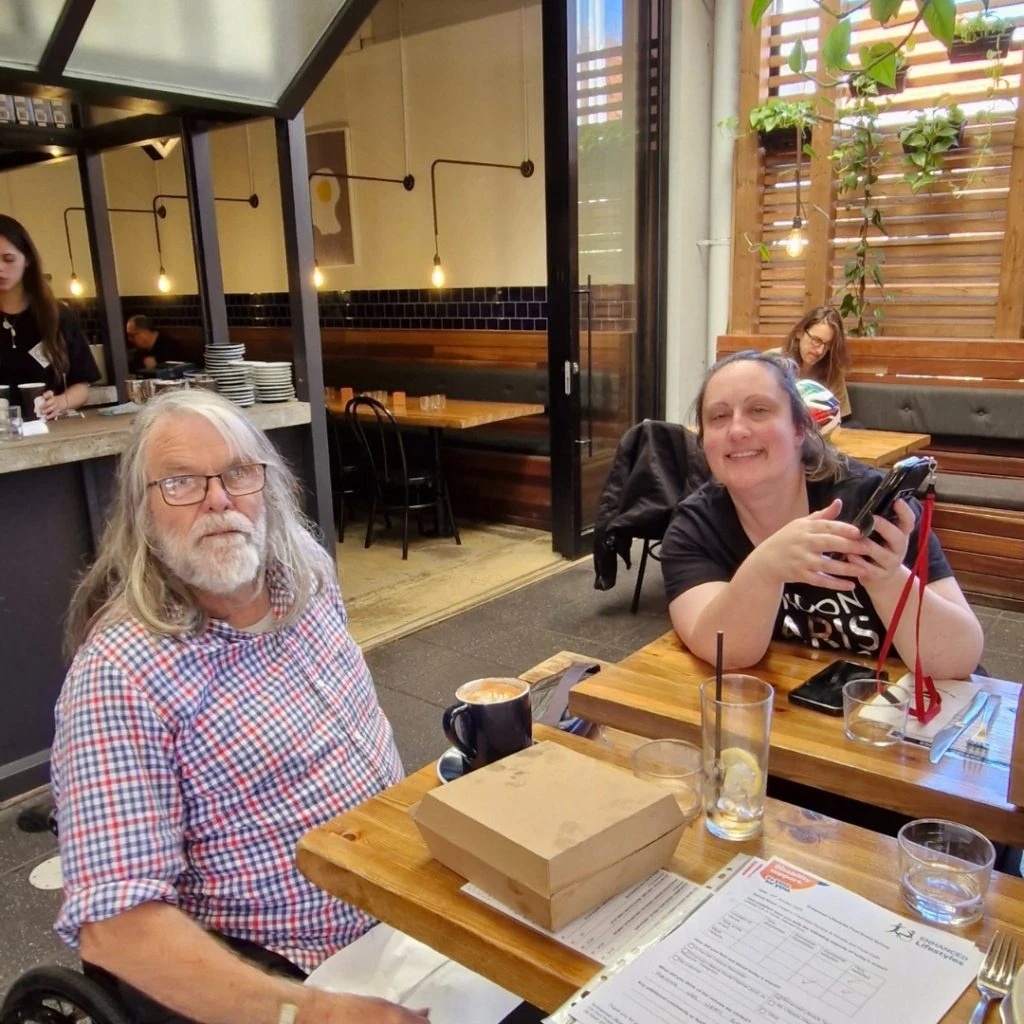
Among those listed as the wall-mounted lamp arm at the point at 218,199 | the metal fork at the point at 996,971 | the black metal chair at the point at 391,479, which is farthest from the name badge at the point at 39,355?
the wall-mounted lamp arm at the point at 218,199

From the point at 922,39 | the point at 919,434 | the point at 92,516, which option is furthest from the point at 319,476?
the point at 922,39

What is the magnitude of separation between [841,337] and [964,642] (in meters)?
3.66

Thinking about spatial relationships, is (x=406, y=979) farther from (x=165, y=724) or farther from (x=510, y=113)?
(x=510, y=113)

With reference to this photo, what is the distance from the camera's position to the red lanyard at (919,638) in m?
1.42

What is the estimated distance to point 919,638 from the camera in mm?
1517

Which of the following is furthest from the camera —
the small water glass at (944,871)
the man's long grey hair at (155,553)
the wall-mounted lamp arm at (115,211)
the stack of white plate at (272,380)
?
the wall-mounted lamp arm at (115,211)

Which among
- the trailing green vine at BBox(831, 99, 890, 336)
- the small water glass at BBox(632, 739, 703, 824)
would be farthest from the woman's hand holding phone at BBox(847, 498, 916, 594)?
the trailing green vine at BBox(831, 99, 890, 336)

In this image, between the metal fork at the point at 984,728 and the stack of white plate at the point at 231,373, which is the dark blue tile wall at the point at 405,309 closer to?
the stack of white plate at the point at 231,373

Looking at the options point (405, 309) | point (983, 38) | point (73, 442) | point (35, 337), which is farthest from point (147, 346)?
point (983, 38)

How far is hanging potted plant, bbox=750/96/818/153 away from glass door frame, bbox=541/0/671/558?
22.3 inches

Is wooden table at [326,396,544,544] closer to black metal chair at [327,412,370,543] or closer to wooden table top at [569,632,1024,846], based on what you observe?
black metal chair at [327,412,370,543]

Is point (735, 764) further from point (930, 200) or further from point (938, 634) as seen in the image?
point (930, 200)

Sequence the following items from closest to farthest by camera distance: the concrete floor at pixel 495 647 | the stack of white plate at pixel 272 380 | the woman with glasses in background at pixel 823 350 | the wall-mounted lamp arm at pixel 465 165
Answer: the concrete floor at pixel 495 647 < the stack of white plate at pixel 272 380 < the woman with glasses in background at pixel 823 350 < the wall-mounted lamp arm at pixel 465 165

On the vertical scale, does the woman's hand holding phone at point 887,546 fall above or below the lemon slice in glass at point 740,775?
above
